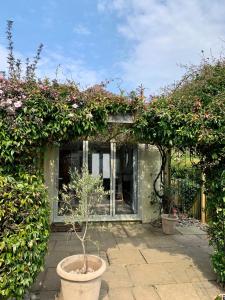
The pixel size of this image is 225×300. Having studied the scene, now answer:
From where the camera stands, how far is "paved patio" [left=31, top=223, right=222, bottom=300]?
140 inches

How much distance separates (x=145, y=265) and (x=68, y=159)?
372 cm

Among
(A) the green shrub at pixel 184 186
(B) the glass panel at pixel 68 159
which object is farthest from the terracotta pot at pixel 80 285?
(A) the green shrub at pixel 184 186

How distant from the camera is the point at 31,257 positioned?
Answer: 110 inches

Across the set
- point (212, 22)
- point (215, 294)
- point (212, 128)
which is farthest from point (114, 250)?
point (212, 22)

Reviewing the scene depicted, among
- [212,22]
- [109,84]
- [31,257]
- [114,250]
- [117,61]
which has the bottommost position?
[114,250]

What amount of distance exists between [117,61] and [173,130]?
3292mm

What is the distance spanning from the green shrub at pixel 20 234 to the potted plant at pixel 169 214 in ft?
12.9

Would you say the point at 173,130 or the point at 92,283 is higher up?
the point at 173,130

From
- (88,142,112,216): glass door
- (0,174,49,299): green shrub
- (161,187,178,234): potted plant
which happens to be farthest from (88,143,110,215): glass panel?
(0,174,49,299): green shrub

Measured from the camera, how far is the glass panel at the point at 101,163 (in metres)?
7.39

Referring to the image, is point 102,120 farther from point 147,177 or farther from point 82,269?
point 147,177

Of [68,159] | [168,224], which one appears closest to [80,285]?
[168,224]

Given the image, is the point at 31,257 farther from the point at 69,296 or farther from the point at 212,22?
the point at 212,22

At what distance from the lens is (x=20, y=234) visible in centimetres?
278
